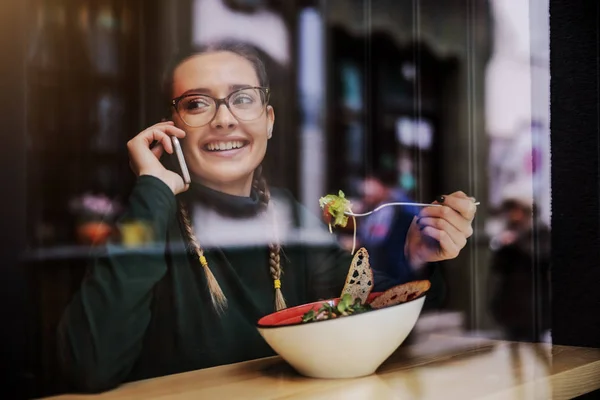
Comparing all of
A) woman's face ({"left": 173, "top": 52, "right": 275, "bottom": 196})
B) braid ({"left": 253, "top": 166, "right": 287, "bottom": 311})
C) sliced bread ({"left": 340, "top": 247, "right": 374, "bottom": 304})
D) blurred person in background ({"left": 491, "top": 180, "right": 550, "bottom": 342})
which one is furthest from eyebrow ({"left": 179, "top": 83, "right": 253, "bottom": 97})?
blurred person in background ({"left": 491, "top": 180, "right": 550, "bottom": 342})

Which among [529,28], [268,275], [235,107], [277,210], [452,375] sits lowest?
[452,375]

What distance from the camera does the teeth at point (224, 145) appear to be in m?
1.27

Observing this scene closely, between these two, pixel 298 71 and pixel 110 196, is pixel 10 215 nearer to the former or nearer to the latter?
pixel 110 196

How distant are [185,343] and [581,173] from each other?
995mm

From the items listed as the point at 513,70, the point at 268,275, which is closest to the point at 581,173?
the point at 513,70

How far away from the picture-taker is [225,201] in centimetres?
A: 128

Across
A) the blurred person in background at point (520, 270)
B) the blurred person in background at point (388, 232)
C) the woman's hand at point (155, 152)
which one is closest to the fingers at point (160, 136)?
the woman's hand at point (155, 152)

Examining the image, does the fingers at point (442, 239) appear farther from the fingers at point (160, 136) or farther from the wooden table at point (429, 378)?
the fingers at point (160, 136)

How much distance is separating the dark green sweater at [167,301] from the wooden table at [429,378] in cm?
3

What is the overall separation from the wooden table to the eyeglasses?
42 centimetres

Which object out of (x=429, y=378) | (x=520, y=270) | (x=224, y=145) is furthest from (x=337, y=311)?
(x=520, y=270)

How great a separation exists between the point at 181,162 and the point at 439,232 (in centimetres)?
63

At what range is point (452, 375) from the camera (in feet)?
4.34

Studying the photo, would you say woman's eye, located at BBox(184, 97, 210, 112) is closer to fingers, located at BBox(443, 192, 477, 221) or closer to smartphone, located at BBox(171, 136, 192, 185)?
smartphone, located at BBox(171, 136, 192, 185)
